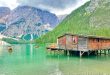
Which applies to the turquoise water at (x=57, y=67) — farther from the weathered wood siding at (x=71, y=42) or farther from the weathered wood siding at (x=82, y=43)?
the weathered wood siding at (x=71, y=42)

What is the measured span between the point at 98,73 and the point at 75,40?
33.2 meters

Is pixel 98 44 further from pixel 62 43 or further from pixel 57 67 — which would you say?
pixel 57 67

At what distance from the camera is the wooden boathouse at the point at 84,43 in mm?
67688

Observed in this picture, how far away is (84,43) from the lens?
68.2m

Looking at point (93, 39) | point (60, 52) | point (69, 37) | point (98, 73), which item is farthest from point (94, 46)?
point (98, 73)

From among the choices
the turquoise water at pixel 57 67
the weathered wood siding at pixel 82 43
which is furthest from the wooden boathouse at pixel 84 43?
the turquoise water at pixel 57 67

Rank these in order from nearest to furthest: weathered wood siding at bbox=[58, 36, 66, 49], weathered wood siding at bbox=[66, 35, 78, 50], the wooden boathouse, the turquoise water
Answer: the turquoise water → the wooden boathouse → weathered wood siding at bbox=[66, 35, 78, 50] → weathered wood siding at bbox=[58, 36, 66, 49]

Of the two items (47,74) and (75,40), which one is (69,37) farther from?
(47,74)

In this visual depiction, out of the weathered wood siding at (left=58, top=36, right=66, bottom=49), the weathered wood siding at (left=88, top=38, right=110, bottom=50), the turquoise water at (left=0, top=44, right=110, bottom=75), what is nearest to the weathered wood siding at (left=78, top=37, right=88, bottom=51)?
the weathered wood siding at (left=88, top=38, right=110, bottom=50)

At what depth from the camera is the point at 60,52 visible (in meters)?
82.2

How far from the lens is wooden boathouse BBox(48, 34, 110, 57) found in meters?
67.7

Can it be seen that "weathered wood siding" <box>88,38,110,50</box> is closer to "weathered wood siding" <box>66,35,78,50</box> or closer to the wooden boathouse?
the wooden boathouse

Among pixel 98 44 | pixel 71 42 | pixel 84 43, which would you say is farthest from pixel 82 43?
pixel 98 44

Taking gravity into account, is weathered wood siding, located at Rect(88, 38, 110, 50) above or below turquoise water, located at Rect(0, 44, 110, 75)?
above
